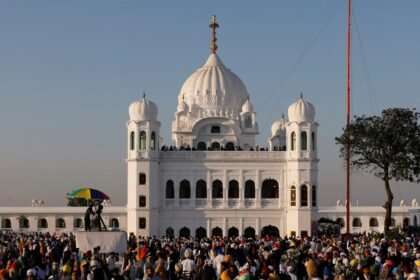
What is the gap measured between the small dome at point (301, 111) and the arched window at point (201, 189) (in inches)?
279

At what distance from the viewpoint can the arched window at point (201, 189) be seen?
2176 inches

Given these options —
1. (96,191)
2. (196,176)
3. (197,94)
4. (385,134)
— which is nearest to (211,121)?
(197,94)

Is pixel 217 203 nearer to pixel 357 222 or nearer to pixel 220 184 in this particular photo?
pixel 220 184

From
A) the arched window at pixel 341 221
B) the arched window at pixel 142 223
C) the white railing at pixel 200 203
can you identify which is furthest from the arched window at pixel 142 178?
the arched window at pixel 341 221

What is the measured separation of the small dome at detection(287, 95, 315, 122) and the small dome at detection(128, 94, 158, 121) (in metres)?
8.98

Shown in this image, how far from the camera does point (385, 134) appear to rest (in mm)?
44562

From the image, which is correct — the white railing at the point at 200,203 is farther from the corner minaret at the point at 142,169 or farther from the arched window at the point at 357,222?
the arched window at the point at 357,222

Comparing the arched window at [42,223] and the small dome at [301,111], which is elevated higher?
the small dome at [301,111]

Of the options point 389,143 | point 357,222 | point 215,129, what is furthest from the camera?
point 357,222

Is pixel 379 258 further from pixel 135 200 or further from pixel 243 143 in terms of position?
pixel 243 143

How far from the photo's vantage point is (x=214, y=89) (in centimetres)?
6125

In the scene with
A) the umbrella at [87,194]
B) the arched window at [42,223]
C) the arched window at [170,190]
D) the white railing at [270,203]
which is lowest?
the arched window at [42,223]

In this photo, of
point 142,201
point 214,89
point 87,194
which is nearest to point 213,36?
point 214,89

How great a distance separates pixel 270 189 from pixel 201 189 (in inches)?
179
